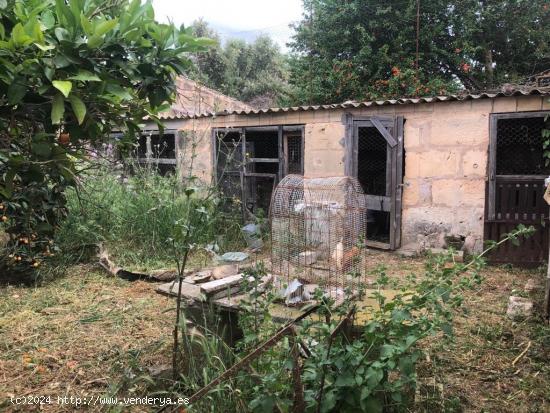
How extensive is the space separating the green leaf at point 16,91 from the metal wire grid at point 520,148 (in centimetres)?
696

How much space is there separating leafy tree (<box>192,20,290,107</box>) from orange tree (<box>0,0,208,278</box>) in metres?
16.0

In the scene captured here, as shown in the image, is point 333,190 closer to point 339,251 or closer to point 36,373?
point 339,251

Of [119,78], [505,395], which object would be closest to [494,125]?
[505,395]

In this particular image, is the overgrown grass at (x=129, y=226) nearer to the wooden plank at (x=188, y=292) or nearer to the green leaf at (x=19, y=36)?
the wooden plank at (x=188, y=292)

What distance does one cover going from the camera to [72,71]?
5.32ft

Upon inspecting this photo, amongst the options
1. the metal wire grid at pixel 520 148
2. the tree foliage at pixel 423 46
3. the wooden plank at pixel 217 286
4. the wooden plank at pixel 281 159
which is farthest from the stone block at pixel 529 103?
the tree foliage at pixel 423 46

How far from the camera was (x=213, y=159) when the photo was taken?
8.66m

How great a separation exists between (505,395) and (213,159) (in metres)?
6.99

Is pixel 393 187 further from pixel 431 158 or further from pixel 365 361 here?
pixel 365 361

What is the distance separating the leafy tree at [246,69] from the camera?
18188 mm

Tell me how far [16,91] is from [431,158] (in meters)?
5.80

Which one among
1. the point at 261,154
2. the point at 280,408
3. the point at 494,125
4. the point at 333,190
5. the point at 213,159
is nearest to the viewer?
the point at 280,408

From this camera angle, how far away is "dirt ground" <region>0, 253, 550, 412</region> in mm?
2502

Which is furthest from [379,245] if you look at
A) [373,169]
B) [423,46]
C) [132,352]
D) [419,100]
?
[423,46]
